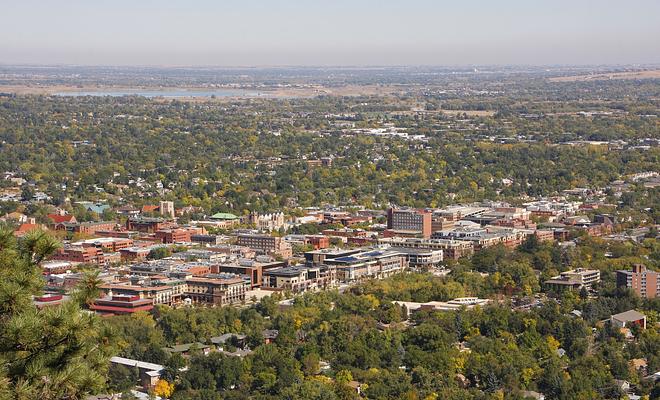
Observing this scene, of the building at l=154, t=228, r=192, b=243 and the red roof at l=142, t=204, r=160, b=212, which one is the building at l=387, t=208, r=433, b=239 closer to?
the building at l=154, t=228, r=192, b=243

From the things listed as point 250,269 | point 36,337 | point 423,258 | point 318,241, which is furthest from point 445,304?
point 36,337

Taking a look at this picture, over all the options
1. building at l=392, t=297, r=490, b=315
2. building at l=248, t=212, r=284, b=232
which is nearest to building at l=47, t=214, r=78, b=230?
building at l=248, t=212, r=284, b=232

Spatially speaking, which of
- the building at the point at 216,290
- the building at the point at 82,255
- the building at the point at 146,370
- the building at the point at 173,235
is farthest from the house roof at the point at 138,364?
the building at the point at 173,235

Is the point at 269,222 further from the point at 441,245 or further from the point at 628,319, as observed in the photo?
the point at 628,319

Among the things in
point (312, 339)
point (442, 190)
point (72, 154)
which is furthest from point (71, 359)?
point (72, 154)

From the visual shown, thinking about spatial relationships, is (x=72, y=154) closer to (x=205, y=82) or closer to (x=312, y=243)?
(x=312, y=243)

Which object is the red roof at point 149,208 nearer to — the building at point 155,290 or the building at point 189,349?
the building at point 155,290
